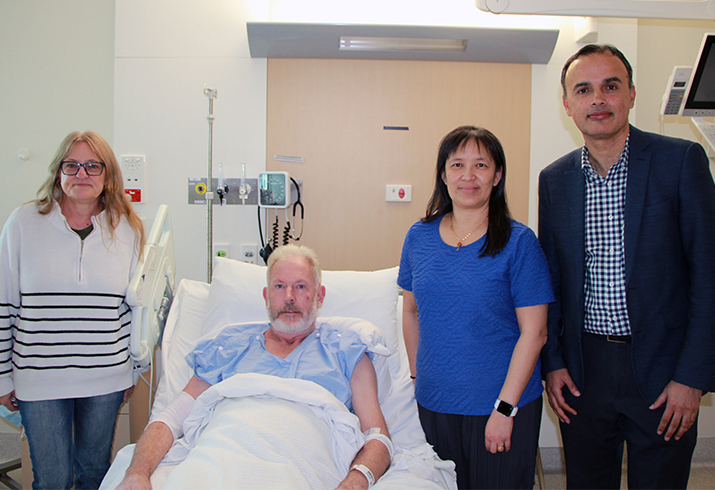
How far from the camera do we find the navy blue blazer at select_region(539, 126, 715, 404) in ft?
4.19

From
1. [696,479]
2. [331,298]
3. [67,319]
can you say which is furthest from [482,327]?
[696,479]

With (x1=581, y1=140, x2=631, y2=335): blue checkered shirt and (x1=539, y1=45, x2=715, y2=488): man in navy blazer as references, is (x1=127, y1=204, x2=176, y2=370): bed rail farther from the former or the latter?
(x1=581, y1=140, x2=631, y2=335): blue checkered shirt

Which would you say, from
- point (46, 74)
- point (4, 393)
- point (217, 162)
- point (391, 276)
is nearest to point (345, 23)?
point (217, 162)

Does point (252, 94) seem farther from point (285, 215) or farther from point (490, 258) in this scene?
point (490, 258)

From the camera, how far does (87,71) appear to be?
9.71 ft

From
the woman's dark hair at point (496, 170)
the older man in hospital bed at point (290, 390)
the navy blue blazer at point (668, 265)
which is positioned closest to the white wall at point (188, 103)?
the older man in hospital bed at point (290, 390)

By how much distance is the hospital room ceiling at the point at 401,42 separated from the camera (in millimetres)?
2609

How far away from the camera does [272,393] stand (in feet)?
4.64

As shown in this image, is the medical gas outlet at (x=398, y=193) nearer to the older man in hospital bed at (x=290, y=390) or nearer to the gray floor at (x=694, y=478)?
the older man in hospital bed at (x=290, y=390)

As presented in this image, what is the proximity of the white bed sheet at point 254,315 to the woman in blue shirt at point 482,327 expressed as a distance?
12.5 inches

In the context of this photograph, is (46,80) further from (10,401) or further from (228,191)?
(10,401)

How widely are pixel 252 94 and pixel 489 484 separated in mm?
2391

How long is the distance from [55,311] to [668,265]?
191 cm

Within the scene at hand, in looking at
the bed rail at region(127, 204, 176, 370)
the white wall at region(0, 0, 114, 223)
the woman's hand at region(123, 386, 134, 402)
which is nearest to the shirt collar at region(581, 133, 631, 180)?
the bed rail at region(127, 204, 176, 370)
